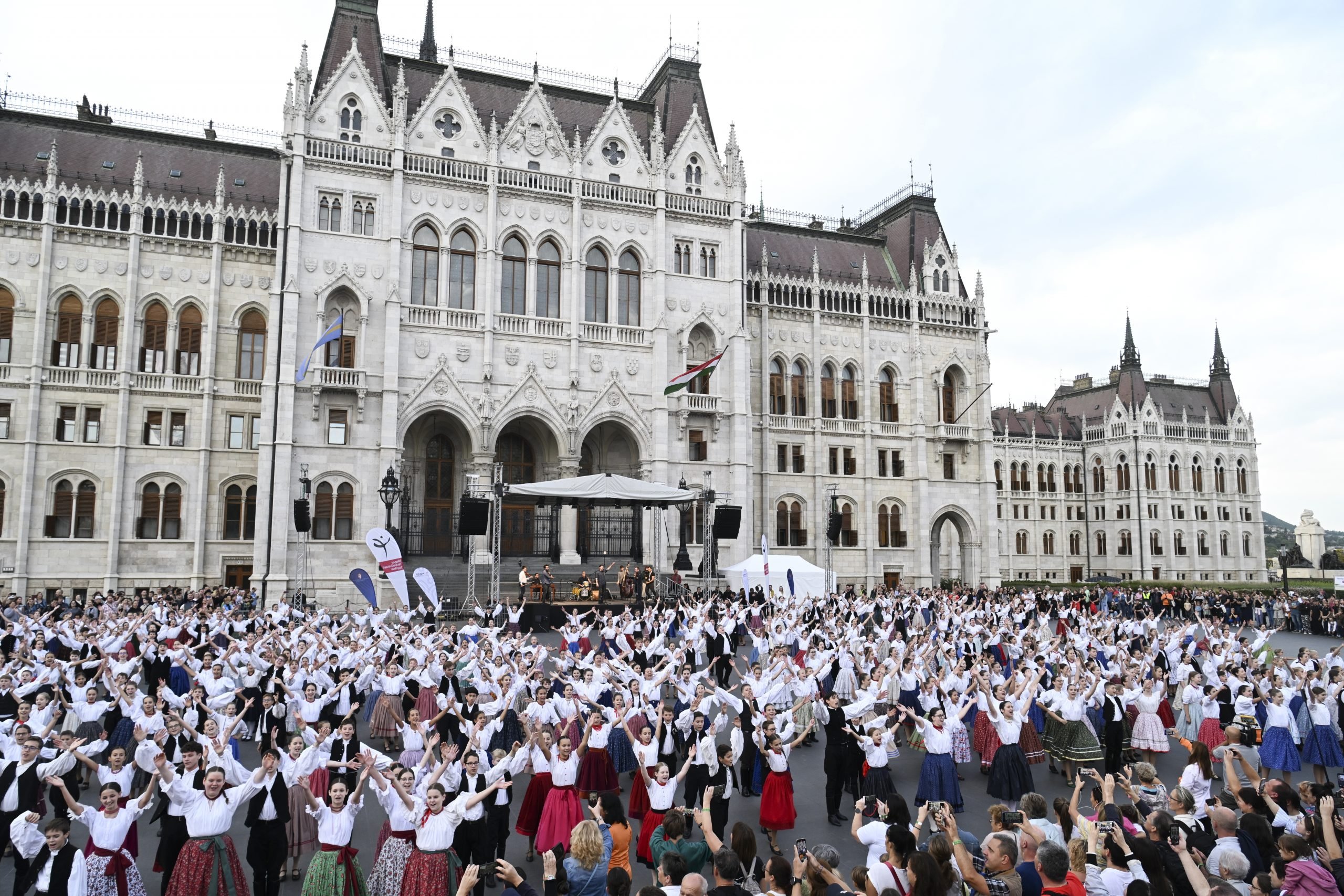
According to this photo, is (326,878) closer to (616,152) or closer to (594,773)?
(594,773)

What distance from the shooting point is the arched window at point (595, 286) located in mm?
42312

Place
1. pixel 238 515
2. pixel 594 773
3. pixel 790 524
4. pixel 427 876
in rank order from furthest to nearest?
pixel 790 524 < pixel 238 515 < pixel 594 773 < pixel 427 876

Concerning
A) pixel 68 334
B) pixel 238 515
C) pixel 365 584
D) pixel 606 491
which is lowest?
pixel 365 584

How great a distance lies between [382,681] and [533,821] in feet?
16.7

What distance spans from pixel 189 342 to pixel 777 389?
2875 centimetres

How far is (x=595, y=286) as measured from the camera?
4266cm

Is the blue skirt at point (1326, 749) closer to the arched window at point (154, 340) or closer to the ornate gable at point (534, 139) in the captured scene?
the ornate gable at point (534, 139)

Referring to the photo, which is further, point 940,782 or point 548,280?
point 548,280

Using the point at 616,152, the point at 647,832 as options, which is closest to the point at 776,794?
the point at 647,832

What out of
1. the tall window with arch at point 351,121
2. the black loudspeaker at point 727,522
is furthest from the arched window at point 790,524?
the tall window with arch at point 351,121

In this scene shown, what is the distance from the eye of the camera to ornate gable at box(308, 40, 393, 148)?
38.7m

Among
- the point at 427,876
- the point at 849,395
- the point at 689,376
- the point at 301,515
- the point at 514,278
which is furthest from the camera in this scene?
the point at 849,395

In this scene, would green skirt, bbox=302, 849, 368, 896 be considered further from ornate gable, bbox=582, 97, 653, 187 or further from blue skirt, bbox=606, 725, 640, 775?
ornate gable, bbox=582, 97, 653, 187

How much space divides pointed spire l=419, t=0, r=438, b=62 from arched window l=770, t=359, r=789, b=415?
76.9 ft
